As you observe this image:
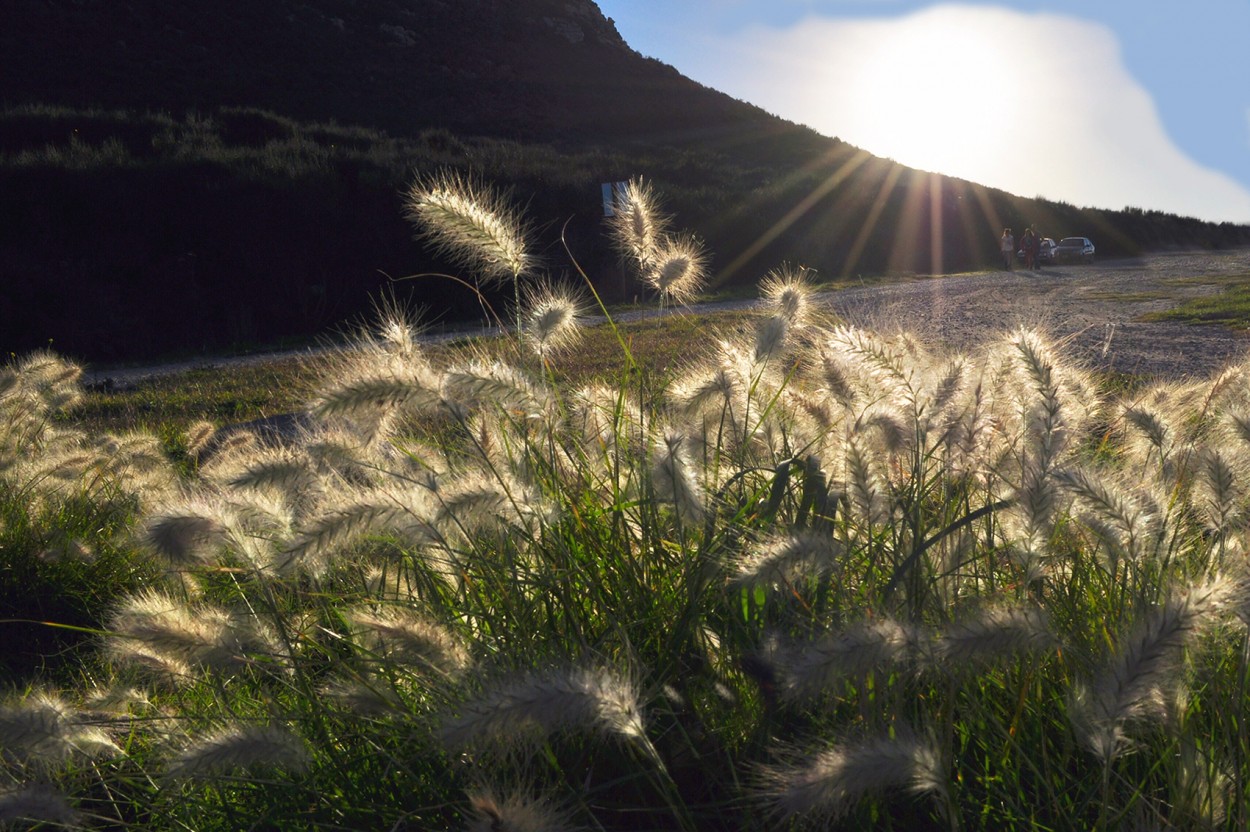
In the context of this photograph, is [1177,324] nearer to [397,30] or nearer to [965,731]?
[965,731]

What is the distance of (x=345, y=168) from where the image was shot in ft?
57.0

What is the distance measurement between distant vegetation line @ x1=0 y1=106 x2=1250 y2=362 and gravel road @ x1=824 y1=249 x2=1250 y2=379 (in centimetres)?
420

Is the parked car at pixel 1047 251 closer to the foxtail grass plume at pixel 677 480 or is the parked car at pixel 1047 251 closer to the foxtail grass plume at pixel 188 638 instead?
the foxtail grass plume at pixel 677 480

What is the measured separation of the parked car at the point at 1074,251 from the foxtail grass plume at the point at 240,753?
33705 millimetres

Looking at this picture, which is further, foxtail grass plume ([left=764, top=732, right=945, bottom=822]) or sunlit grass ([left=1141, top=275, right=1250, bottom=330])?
sunlit grass ([left=1141, top=275, right=1250, bottom=330])

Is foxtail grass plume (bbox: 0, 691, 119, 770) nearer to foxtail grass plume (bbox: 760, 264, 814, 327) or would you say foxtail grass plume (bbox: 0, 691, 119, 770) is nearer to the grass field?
the grass field

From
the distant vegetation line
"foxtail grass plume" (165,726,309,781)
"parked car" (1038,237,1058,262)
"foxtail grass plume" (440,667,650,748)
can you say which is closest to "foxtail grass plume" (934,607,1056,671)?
"foxtail grass plume" (440,667,650,748)

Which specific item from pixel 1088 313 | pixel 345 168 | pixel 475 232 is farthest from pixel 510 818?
pixel 345 168

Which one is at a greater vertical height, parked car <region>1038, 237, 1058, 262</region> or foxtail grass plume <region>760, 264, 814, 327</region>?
parked car <region>1038, 237, 1058, 262</region>

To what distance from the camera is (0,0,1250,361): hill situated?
14406 mm

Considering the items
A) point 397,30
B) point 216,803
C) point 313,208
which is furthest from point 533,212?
point 397,30

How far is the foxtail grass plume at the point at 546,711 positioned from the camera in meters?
1.23

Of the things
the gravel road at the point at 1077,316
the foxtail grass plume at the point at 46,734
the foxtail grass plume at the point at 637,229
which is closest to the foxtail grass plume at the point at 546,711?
the foxtail grass plume at the point at 46,734

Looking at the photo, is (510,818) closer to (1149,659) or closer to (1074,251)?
(1149,659)
